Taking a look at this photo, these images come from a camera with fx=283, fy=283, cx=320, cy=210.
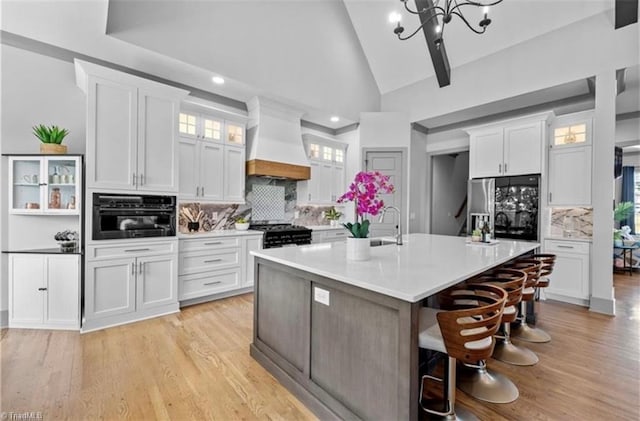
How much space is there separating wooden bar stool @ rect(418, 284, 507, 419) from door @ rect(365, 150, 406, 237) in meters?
3.78

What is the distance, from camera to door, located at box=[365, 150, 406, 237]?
18.3ft

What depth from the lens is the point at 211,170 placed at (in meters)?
4.17

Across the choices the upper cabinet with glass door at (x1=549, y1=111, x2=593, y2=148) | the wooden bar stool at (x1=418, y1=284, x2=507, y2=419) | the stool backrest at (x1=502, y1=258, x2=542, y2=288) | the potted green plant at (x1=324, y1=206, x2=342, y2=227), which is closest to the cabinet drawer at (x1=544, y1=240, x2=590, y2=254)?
the upper cabinet with glass door at (x1=549, y1=111, x2=593, y2=148)

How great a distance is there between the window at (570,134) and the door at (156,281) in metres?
5.59

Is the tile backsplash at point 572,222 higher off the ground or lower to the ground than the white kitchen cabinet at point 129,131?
lower

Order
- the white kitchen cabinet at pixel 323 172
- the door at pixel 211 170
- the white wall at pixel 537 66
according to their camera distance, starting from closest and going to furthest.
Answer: the white wall at pixel 537 66
the door at pixel 211 170
the white kitchen cabinet at pixel 323 172

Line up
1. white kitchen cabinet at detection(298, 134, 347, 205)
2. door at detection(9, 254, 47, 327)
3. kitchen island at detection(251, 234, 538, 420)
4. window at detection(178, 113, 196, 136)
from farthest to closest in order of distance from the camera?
white kitchen cabinet at detection(298, 134, 347, 205) → window at detection(178, 113, 196, 136) → door at detection(9, 254, 47, 327) → kitchen island at detection(251, 234, 538, 420)

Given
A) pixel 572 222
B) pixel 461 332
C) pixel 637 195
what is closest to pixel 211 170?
pixel 461 332

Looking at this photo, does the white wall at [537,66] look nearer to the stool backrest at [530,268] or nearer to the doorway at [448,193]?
the doorway at [448,193]

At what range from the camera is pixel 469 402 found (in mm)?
1895

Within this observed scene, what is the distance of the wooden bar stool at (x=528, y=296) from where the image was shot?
2.43 m

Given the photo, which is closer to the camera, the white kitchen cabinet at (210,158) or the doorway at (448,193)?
the white kitchen cabinet at (210,158)

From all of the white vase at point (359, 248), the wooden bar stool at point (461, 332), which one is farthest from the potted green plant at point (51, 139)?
the wooden bar stool at point (461, 332)

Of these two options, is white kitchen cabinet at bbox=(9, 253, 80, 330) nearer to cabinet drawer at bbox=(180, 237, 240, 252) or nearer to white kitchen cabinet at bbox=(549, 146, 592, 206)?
cabinet drawer at bbox=(180, 237, 240, 252)
